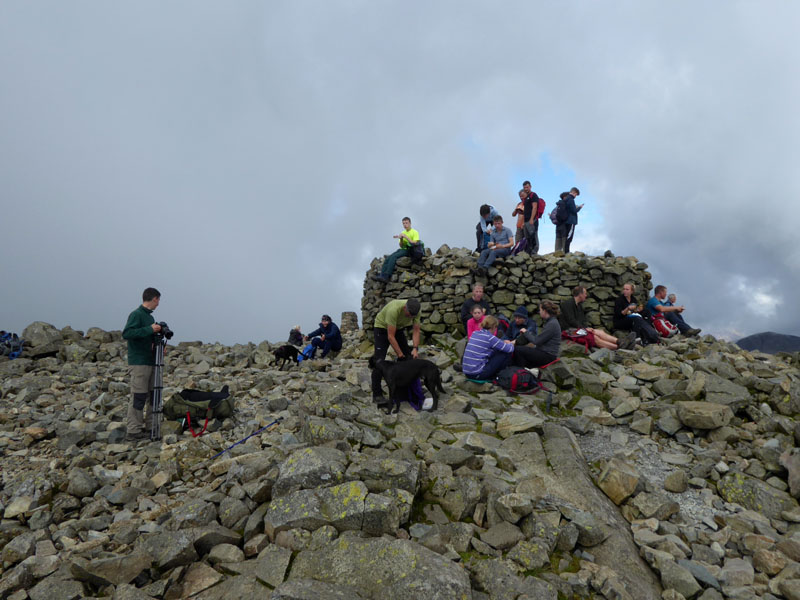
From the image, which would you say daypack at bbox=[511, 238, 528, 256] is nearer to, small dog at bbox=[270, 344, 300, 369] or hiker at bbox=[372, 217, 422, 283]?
hiker at bbox=[372, 217, 422, 283]

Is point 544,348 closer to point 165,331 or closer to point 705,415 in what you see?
point 705,415

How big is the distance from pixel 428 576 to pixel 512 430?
159 inches

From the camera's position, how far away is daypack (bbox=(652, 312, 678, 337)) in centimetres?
1459

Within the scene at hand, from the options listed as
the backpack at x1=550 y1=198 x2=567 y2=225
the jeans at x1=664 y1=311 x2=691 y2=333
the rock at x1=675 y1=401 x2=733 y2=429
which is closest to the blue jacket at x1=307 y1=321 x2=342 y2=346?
the backpack at x1=550 y1=198 x2=567 y2=225

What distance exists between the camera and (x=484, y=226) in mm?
16562

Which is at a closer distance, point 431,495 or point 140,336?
point 431,495

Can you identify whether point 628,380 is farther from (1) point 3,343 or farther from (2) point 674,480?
(1) point 3,343

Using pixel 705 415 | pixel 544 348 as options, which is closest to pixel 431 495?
pixel 544 348

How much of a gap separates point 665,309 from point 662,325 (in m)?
0.61

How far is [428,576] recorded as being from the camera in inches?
148

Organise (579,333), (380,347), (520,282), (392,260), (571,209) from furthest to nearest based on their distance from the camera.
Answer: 1. (571,209)
2. (392,260)
3. (520,282)
4. (579,333)
5. (380,347)

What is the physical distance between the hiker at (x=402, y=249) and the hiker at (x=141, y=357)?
991 centimetres

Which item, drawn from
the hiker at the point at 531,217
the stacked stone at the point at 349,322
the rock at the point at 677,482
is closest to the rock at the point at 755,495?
the rock at the point at 677,482

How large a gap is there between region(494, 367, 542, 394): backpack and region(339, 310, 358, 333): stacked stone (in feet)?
56.3
